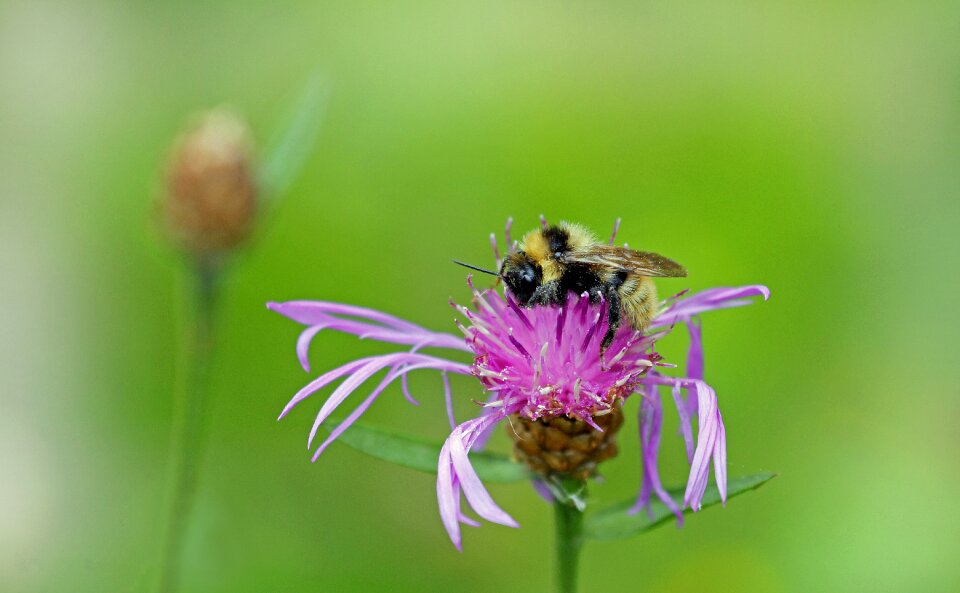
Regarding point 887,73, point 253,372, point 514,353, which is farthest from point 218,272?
point 887,73

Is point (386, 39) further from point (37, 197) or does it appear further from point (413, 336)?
point (413, 336)

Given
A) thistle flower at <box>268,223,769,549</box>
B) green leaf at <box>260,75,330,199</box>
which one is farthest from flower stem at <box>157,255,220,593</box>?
thistle flower at <box>268,223,769,549</box>

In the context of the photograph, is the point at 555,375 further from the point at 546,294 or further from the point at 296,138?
the point at 296,138

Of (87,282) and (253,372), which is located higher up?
(87,282)

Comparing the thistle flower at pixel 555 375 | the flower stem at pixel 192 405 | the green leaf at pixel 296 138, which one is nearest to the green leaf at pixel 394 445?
the thistle flower at pixel 555 375

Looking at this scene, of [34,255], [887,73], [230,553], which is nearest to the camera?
[230,553]

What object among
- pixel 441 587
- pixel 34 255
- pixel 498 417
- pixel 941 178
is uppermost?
pixel 941 178

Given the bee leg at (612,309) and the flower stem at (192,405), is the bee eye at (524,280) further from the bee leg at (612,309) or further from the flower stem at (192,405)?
the flower stem at (192,405)

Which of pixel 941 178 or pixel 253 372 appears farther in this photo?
pixel 941 178
